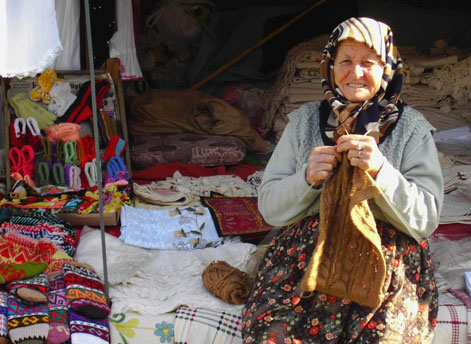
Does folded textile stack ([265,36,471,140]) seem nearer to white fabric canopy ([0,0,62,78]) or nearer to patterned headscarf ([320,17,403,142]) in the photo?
patterned headscarf ([320,17,403,142])

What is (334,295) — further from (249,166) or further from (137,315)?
(249,166)

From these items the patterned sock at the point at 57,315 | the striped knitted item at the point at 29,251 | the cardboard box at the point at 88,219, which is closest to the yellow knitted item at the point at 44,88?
the cardboard box at the point at 88,219

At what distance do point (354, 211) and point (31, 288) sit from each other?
52.3 inches

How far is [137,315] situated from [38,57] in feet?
3.48

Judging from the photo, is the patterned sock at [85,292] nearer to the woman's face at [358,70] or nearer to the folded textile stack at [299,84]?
the woman's face at [358,70]

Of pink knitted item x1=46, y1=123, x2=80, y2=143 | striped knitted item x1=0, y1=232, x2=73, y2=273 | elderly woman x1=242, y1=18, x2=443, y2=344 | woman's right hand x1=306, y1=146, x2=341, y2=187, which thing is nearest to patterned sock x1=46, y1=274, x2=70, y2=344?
striped knitted item x1=0, y1=232, x2=73, y2=273

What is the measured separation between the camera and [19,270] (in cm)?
272

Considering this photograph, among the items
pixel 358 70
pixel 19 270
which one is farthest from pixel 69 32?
pixel 358 70

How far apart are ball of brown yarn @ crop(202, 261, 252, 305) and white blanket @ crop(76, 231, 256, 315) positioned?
0.03 meters

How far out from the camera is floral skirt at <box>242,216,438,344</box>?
7.24 feet

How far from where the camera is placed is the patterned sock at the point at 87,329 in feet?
8.16

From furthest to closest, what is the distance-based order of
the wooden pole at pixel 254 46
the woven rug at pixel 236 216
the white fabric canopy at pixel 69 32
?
the wooden pole at pixel 254 46 < the white fabric canopy at pixel 69 32 < the woven rug at pixel 236 216

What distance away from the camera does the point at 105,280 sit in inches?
109

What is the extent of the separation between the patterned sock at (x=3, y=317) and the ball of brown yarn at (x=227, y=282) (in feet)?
2.58
